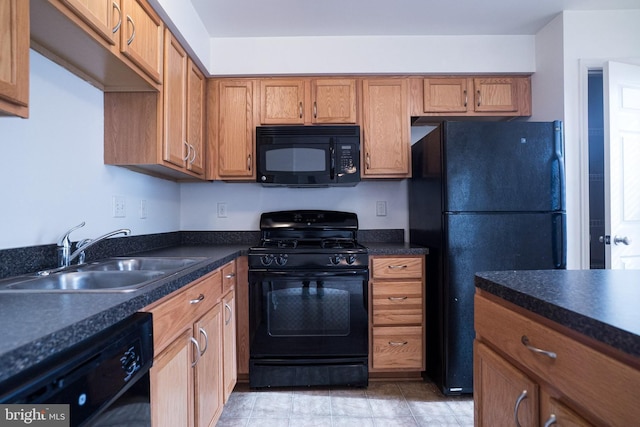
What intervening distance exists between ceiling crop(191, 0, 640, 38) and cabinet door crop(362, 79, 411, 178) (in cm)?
40

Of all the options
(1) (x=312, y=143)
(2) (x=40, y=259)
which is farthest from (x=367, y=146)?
(2) (x=40, y=259)

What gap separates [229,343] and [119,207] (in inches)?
37.1

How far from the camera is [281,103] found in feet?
7.73

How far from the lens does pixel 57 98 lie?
1344 millimetres

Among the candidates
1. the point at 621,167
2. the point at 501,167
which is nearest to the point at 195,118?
the point at 501,167

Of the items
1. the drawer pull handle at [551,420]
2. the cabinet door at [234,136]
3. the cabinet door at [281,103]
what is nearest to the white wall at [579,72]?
the cabinet door at [281,103]

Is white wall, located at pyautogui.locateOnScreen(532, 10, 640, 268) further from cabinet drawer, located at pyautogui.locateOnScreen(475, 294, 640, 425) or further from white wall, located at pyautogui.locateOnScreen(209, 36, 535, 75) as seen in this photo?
cabinet drawer, located at pyautogui.locateOnScreen(475, 294, 640, 425)

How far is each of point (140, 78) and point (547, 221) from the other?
230 cm

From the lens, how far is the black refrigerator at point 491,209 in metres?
1.92

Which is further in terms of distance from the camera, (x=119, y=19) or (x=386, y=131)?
(x=386, y=131)

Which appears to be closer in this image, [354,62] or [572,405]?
[572,405]

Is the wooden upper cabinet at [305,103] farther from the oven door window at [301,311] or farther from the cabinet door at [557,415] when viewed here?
the cabinet door at [557,415]

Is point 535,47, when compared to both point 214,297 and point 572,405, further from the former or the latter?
point 214,297

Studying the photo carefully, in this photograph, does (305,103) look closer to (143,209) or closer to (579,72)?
(143,209)
